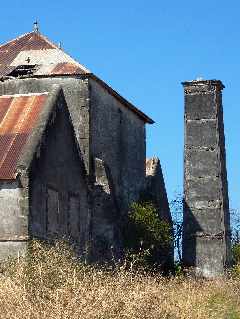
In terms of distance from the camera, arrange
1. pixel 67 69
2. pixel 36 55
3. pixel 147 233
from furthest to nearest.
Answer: pixel 147 233
pixel 36 55
pixel 67 69

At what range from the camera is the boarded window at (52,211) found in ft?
71.7

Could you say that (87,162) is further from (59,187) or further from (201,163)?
(201,163)

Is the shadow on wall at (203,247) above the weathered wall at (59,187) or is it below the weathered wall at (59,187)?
below

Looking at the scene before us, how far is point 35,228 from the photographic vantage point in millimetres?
20906

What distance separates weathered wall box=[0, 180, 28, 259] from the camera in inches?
807

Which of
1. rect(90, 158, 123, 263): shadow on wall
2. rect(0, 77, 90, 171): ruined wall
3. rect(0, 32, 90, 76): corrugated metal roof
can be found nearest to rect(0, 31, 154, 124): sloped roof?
rect(0, 32, 90, 76): corrugated metal roof

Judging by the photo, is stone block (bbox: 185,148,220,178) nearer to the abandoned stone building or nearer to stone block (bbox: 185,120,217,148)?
stone block (bbox: 185,120,217,148)

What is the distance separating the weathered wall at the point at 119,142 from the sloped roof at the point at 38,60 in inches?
26.5

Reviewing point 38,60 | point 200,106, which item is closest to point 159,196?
point 200,106

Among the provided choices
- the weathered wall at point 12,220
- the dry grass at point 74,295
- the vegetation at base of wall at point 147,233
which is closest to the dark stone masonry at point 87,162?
the weathered wall at point 12,220

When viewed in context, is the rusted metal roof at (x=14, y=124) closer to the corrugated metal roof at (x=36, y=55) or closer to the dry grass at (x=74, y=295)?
the corrugated metal roof at (x=36, y=55)

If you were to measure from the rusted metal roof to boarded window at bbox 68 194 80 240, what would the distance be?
2.69m

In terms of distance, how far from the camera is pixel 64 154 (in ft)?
76.1

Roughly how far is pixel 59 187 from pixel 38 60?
7.38 meters
